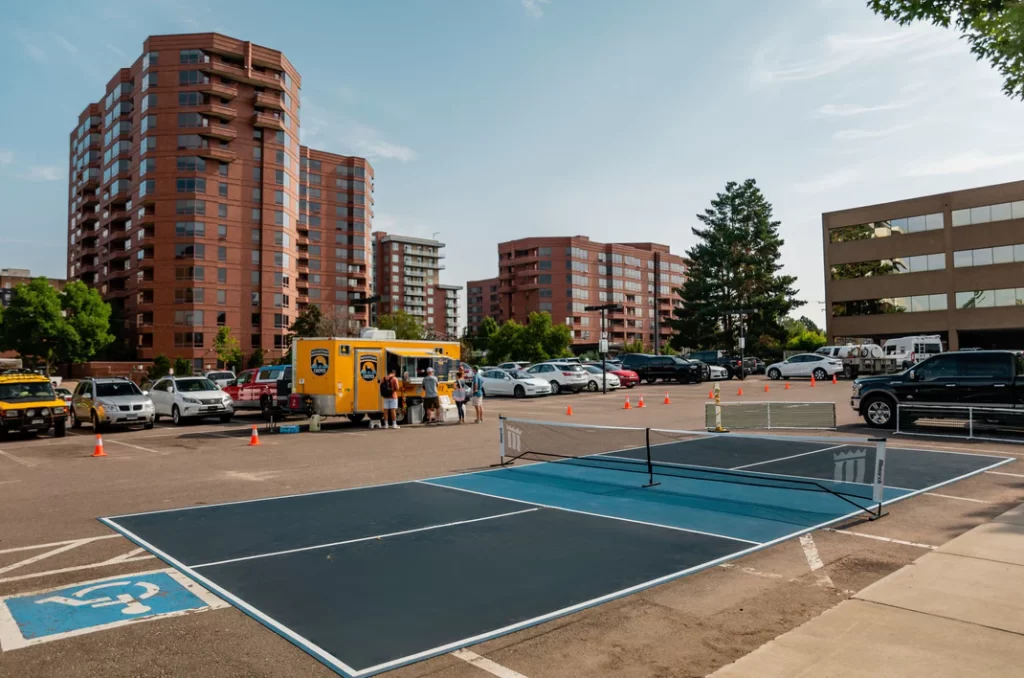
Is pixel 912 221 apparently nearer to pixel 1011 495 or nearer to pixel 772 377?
pixel 772 377

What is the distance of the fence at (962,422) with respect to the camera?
1584cm

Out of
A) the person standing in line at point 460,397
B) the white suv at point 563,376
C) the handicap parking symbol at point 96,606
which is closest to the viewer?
the handicap parking symbol at point 96,606

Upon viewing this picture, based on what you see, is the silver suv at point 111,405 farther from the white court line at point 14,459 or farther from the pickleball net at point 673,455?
the pickleball net at point 673,455

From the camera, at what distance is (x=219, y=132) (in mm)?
70688

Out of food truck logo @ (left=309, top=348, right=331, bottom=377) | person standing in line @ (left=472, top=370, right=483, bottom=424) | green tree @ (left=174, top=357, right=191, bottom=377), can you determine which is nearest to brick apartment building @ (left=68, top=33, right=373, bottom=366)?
green tree @ (left=174, top=357, right=191, bottom=377)

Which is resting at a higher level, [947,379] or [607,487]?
[947,379]

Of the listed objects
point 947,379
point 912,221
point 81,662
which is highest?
point 912,221

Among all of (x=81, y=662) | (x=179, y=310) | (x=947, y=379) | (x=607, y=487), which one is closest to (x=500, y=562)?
(x=81, y=662)

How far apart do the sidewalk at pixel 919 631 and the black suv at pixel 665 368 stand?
119 feet

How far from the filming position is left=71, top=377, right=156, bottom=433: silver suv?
21.8 metres

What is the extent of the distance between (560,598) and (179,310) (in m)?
73.6

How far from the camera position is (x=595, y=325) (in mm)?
125812

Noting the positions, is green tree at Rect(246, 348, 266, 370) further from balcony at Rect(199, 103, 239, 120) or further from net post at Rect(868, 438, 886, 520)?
net post at Rect(868, 438, 886, 520)

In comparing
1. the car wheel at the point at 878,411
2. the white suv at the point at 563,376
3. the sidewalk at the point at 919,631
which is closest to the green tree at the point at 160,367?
the white suv at the point at 563,376
